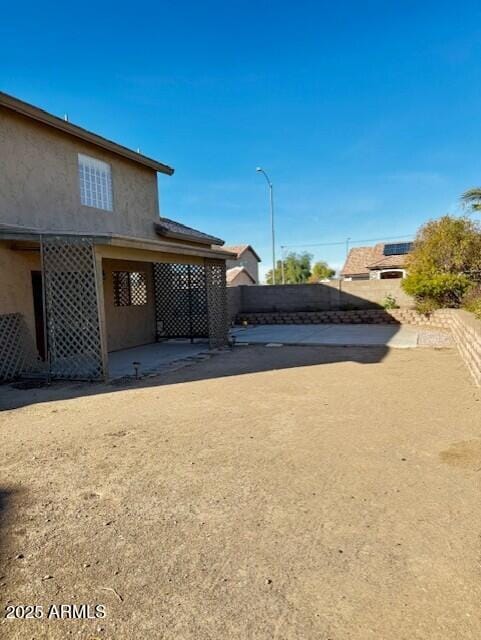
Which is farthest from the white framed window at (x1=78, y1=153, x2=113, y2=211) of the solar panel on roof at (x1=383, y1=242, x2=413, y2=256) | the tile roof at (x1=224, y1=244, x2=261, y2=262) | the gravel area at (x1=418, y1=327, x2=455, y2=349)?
the tile roof at (x1=224, y1=244, x2=261, y2=262)

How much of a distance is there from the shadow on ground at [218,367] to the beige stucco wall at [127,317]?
11.4ft

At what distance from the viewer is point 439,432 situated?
5402 millimetres

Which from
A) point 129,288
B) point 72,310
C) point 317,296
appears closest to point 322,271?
point 317,296

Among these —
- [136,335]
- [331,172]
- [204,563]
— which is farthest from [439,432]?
[331,172]

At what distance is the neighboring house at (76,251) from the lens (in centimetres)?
916

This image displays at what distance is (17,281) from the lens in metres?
10.1

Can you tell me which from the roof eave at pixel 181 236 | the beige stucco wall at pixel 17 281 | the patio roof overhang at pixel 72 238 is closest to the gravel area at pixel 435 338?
the patio roof overhang at pixel 72 238

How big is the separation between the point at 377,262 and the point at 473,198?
2206 centimetres

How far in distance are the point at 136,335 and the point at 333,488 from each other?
12.1m

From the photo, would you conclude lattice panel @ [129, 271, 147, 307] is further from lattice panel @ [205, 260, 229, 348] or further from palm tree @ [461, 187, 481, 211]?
palm tree @ [461, 187, 481, 211]

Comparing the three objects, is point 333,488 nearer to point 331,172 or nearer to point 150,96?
point 150,96

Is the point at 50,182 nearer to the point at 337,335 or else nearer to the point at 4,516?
the point at 4,516

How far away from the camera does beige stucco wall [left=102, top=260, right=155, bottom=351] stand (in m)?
13.7

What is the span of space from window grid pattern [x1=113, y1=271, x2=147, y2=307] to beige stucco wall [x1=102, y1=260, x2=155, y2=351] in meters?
0.14
